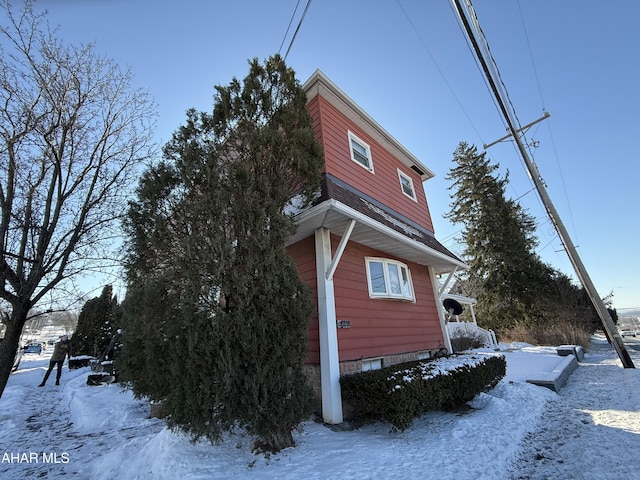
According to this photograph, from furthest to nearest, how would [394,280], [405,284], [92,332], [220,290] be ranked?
1. [92,332]
2. [405,284]
3. [394,280]
4. [220,290]

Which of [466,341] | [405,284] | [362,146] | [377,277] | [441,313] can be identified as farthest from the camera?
[466,341]

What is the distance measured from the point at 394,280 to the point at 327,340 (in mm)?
2979

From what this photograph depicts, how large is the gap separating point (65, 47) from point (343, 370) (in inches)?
289

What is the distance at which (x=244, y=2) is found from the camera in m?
5.29

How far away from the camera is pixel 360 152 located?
7711 mm

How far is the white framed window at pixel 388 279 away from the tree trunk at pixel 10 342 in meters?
5.79

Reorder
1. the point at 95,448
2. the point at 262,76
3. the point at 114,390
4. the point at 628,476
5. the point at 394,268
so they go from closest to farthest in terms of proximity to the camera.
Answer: the point at 628,476
the point at 95,448
the point at 262,76
the point at 394,268
the point at 114,390

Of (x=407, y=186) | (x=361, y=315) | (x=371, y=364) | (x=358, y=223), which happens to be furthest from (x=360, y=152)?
(x=371, y=364)

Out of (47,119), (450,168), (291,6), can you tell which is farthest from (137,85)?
(450,168)

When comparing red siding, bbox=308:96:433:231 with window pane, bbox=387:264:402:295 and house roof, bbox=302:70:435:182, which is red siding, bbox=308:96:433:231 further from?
window pane, bbox=387:264:402:295

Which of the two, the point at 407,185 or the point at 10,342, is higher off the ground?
the point at 407,185

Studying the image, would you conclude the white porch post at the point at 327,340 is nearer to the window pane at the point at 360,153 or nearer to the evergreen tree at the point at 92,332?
the window pane at the point at 360,153

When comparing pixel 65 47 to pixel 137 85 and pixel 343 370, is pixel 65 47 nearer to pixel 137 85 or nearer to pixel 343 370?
pixel 137 85

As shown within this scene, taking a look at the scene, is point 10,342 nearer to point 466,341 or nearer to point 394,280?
point 394,280
